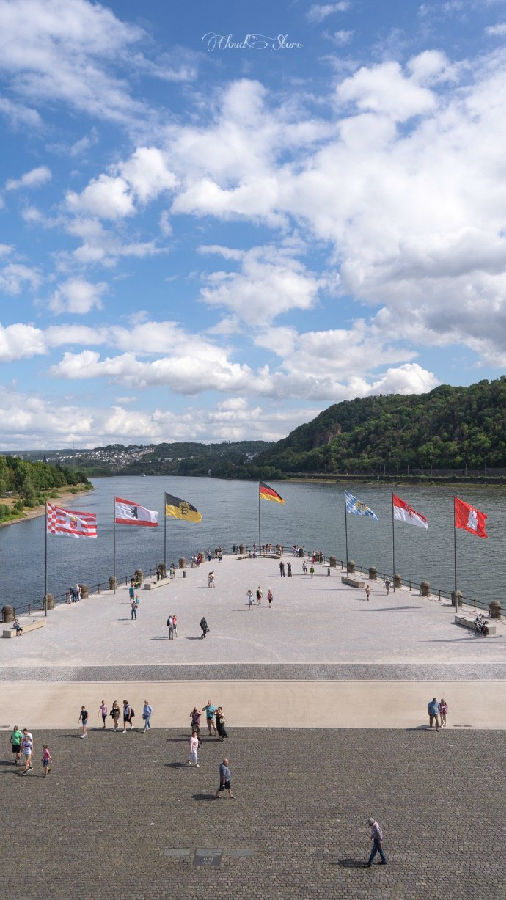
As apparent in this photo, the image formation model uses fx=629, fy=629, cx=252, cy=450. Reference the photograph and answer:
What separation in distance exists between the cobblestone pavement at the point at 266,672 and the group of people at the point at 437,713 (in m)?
4.06

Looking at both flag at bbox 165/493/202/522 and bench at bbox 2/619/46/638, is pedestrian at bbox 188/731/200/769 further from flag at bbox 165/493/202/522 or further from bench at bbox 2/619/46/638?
flag at bbox 165/493/202/522

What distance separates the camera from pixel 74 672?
79.8 feet

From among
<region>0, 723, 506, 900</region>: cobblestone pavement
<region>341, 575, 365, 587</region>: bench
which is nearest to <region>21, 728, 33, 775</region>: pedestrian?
<region>0, 723, 506, 900</region>: cobblestone pavement

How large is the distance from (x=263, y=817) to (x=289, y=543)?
6122 centimetres

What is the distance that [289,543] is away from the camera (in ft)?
248

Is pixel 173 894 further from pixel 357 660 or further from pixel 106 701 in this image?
pixel 357 660

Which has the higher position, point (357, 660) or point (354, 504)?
point (354, 504)

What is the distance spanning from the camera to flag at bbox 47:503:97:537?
33.8 m

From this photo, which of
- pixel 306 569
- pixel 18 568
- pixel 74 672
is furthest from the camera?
pixel 18 568

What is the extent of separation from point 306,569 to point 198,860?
115ft

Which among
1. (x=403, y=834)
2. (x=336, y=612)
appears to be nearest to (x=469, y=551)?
(x=336, y=612)

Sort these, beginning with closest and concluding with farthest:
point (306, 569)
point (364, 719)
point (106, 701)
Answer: point (364, 719) < point (106, 701) < point (306, 569)

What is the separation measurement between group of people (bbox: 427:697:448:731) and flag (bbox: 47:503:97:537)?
2040 centimetres


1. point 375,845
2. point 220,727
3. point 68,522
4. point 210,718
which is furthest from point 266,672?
point 68,522
